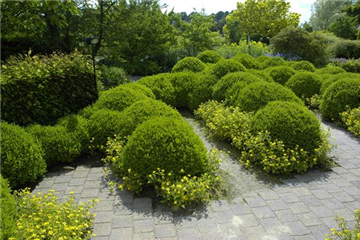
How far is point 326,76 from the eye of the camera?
8.59 m

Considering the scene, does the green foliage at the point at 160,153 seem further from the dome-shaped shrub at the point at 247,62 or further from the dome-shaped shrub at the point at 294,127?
the dome-shaped shrub at the point at 247,62

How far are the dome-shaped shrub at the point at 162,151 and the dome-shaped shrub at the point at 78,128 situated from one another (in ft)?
4.40

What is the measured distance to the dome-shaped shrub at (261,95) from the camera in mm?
5543

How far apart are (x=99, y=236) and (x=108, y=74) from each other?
25.1ft

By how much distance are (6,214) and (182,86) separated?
5.75m

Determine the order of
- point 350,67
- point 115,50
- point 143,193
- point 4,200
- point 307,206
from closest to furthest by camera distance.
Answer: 1. point 4,200
2. point 307,206
3. point 143,193
4. point 350,67
5. point 115,50

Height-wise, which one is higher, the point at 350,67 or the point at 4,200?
the point at 350,67

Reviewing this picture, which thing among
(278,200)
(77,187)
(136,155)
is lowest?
(77,187)

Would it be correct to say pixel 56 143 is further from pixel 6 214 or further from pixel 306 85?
pixel 306 85

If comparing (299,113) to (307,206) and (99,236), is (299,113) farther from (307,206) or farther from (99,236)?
(99,236)

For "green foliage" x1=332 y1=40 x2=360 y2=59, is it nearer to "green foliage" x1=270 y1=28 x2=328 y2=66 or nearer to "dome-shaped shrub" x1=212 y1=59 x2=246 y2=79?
"green foliage" x1=270 y1=28 x2=328 y2=66

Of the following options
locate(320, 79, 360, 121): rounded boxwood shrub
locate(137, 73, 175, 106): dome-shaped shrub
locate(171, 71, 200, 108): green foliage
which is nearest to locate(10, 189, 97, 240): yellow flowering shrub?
locate(137, 73, 175, 106): dome-shaped shrub

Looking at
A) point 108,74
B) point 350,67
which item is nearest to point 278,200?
point 108,74

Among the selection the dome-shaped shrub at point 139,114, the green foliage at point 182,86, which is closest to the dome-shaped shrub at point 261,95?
the dome-shaped shrub at point 139,114
